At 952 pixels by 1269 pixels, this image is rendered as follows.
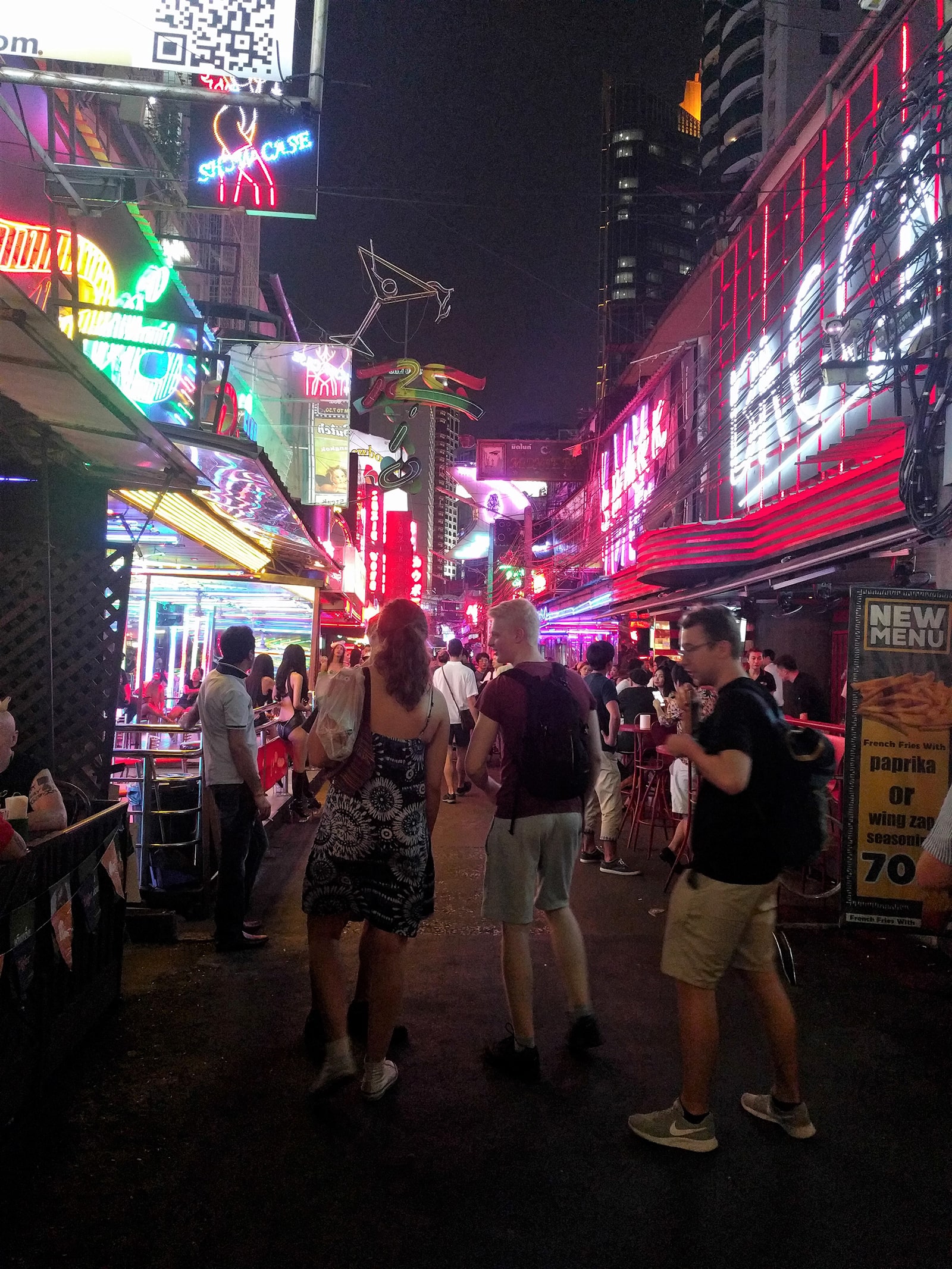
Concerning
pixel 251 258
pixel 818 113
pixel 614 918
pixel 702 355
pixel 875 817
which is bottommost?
pixel 614 918

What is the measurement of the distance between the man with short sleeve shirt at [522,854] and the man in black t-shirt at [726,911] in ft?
2.46

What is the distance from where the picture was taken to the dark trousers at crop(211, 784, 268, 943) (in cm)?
529

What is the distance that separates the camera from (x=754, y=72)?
6225cm

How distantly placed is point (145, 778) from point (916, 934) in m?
5.61

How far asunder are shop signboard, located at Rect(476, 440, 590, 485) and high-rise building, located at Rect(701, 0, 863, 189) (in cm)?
1093

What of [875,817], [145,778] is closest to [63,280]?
[145,778]

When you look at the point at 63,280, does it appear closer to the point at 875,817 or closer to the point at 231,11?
the point at 231,11

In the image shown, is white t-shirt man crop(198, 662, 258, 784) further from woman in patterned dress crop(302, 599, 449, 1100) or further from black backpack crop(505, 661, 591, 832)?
black backpack crop(505, 661, 591, 832)

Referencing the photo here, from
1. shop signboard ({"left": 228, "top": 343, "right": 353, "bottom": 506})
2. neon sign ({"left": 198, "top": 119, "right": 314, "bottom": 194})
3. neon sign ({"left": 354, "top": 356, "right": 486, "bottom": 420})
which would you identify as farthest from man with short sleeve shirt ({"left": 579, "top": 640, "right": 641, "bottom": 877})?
neon sign ({"left": 354, "top": 356, "right": 486, "bottom": 420})

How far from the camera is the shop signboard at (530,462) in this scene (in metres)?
32.2

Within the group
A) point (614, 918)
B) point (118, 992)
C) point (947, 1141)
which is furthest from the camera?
point (614, 918)

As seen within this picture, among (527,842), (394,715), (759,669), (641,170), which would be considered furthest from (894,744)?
(641,170)

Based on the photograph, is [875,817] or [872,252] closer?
[875,817]

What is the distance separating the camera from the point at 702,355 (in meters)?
21.0
